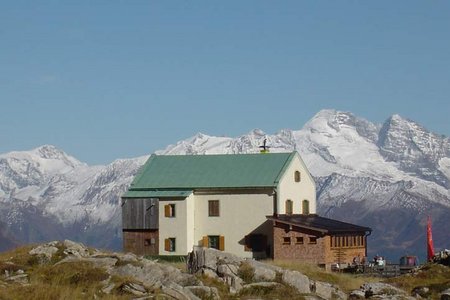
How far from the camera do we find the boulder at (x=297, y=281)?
50688mm

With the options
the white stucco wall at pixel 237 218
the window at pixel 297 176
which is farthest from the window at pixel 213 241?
the window at pixel 297 176

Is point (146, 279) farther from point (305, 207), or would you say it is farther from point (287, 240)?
point (305, 207)

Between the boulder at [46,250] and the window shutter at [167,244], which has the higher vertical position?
the window shutter at [167,244]

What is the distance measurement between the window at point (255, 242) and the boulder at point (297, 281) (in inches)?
1627

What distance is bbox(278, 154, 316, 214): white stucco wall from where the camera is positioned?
310 feet

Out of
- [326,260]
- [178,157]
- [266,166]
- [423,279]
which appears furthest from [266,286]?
[178,157]

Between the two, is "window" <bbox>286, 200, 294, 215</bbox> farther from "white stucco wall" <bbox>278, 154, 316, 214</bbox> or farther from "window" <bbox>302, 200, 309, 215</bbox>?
"window" <bbox>302, 200, 309, 215</bbox>

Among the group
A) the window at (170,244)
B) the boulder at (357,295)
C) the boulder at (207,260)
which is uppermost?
the window at (170,244)

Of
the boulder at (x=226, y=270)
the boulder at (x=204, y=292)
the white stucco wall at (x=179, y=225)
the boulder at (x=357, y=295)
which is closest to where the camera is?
the boulder at (x=204, y=292)

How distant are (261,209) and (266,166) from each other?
17.6 feet

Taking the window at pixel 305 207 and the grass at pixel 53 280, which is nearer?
the grass at pixel 53 280

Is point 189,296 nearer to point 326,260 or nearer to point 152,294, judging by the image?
point 152,294

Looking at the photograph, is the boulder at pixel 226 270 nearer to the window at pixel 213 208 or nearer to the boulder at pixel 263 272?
the boulder at pixel 263 272

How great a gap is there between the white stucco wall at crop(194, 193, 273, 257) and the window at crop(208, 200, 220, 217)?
0.28 meters
